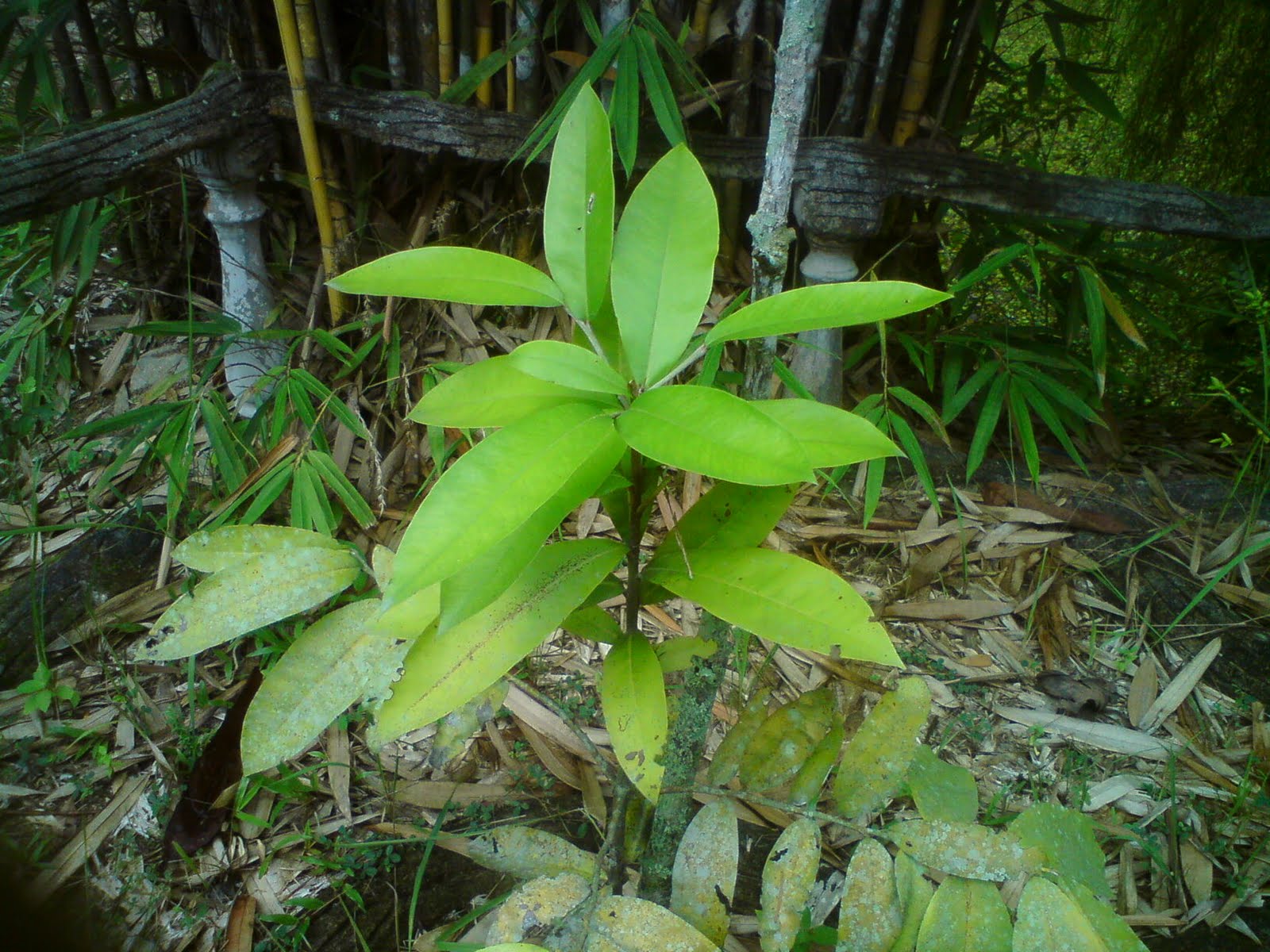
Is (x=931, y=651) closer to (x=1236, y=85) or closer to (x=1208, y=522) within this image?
(x=1208, y=522)

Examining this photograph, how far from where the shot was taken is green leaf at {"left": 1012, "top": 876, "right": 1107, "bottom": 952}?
1.48 feet

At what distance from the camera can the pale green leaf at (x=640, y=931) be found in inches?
19.8

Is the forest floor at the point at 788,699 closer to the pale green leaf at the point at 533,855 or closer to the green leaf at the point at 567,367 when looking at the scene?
the pale green leaf at the point at 533,855

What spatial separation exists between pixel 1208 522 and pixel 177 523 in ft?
5.96

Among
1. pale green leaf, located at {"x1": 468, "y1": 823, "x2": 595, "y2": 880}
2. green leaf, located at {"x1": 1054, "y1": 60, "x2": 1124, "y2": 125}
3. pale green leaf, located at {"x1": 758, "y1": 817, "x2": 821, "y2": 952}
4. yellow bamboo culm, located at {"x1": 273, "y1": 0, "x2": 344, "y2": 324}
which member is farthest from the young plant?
green leaf, located at {"x1": 1054, "y1": 60, "x2": 1124, "y2": 125}

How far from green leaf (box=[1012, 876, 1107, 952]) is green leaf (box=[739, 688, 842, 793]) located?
0.20 metres

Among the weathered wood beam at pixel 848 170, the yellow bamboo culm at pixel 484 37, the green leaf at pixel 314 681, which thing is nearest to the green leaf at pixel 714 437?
the green leaf at pixel 314 681

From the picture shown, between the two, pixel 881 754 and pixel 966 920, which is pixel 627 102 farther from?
pixel 966 920

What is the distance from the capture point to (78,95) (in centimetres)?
156

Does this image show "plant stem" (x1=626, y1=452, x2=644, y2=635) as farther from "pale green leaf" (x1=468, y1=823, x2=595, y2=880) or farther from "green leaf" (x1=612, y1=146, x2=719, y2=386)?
"pale green leaf" (x1=468, y1=823, x2=595, y2=880)

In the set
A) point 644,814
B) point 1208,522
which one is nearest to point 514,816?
point 644,814

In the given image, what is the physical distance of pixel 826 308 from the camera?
43 centimetres

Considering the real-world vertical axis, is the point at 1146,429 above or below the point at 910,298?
below

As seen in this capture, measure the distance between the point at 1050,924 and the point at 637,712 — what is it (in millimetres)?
252
